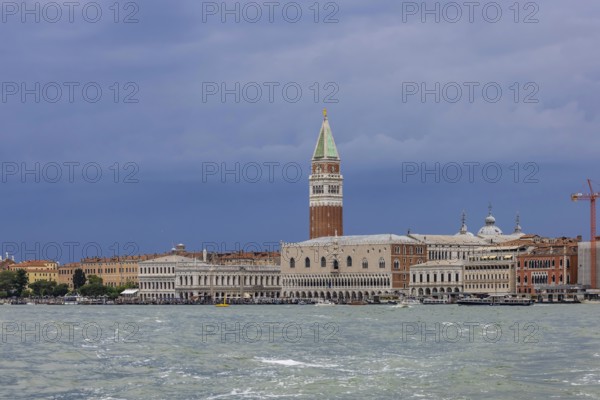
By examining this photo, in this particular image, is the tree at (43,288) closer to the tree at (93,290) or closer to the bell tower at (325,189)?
the tree at (93,290)

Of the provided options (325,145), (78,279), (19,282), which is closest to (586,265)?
(325,145)

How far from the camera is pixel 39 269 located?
598 ft

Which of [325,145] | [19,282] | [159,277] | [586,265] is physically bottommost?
[19,282]

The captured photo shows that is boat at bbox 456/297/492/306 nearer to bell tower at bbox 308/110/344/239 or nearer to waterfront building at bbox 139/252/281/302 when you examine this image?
waterfront building at bbox 139/252/281/302

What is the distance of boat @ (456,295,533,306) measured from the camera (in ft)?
373

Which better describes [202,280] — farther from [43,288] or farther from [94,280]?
[43,288]

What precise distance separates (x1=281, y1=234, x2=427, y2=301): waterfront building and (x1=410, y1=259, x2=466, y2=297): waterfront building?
201cm

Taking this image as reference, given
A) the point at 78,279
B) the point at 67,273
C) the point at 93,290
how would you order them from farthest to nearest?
the point at 67,273, the point at 78,279, the point at 93,290

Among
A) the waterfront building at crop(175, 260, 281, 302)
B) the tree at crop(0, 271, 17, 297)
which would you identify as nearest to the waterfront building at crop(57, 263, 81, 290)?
the tree at crop(0, 271, 17, 297)

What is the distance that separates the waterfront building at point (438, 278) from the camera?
13612 cm

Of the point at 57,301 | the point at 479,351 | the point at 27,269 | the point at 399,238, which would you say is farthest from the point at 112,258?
the point at 479,351

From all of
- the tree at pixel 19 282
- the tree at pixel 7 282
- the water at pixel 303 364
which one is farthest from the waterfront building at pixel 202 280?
the water at pixel 303 364

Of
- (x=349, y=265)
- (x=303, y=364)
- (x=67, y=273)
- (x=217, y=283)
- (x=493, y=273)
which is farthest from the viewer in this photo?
(x=67, y=273)

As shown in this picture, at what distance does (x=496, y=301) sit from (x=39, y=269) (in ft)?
272
